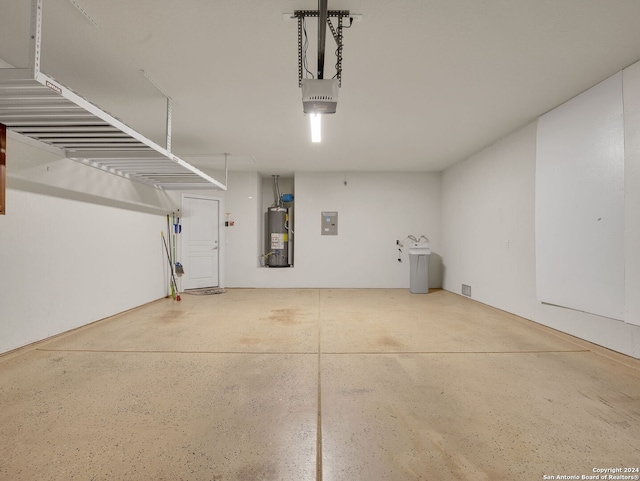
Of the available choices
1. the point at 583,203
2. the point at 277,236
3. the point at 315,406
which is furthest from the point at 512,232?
the point at 277,236

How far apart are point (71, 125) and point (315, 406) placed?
322 centimetres

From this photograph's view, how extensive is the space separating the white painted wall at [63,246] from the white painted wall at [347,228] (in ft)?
8.09

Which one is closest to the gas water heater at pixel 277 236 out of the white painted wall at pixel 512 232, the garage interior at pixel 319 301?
the garage interior at pixel 319 301

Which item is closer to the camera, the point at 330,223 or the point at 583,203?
the point at 583,203

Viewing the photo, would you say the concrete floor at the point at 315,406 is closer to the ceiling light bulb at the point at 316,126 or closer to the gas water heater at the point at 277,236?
the ceiling light bulb at the point at 316,126

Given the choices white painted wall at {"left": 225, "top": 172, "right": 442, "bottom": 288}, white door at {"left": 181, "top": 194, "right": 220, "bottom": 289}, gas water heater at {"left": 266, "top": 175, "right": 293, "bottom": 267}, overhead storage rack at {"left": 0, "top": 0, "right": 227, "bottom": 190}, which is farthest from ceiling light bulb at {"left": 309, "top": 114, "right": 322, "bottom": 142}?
white door at {"left": 181, "top": 194, "right": 220, "bottom": 289}

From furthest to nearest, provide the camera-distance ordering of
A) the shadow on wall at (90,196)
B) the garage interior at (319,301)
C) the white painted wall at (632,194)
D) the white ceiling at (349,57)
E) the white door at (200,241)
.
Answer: the white door at (200,241) → the shadow on wall at (90,196) → the white painted wall at (632,194) → the white ceiling at (349,57) → the garage interior at (319,301)

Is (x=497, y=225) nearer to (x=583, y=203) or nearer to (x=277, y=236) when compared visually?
(x=583, y=203)

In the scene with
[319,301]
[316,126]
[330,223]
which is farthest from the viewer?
[330,223]

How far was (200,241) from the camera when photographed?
701 centimetres

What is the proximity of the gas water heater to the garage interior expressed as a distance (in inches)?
85.1

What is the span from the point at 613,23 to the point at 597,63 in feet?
2.09

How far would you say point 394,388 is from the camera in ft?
7.57

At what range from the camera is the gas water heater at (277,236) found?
756 cm
